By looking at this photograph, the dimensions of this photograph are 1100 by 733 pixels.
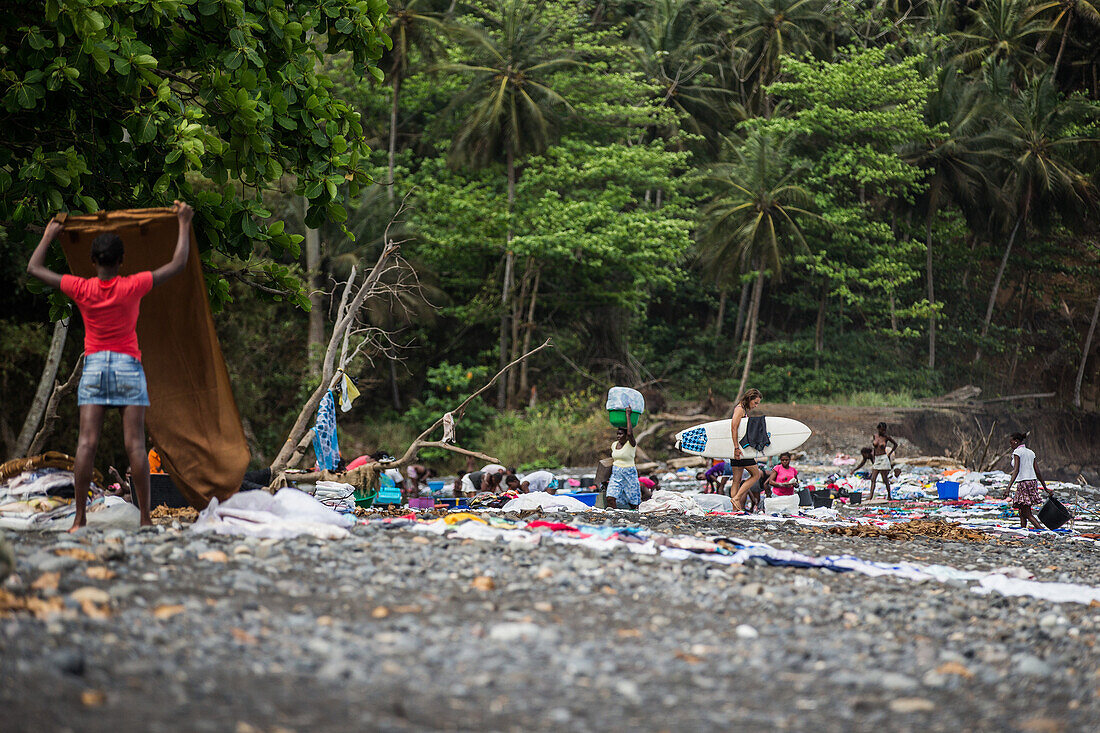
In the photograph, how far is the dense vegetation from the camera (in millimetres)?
27406

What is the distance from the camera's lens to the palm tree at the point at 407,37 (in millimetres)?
27797

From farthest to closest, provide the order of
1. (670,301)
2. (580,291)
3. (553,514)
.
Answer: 1. (670,301)
2. (580,291)
3. (553,514)

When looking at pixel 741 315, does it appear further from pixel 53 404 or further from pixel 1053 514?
pixel 53 404

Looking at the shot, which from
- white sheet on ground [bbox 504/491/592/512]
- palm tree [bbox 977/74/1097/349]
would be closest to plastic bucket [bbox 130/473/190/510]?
white sheet on ground [bbox 504/491/592/512]

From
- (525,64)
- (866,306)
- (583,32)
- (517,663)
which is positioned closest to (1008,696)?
(517,663)

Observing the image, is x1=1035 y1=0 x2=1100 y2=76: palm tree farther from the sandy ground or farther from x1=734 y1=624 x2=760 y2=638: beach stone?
x1=734 y1=624 x2=760 y2=638: beach stone

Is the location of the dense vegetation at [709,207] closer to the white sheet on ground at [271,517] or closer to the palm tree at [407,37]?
the palm tree at [407,37]

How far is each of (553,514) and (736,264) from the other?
22677mm

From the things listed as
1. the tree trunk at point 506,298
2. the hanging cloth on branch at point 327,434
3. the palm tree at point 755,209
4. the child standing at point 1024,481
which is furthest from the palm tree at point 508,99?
the child standing at point 1024,481

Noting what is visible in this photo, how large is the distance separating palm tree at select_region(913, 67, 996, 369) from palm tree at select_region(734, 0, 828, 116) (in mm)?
5111

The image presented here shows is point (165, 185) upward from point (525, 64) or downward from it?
downward

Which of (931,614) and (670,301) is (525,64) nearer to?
(670,301)

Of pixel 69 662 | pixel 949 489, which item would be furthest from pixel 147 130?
pixel 949 489

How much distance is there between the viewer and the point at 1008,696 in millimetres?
3875
